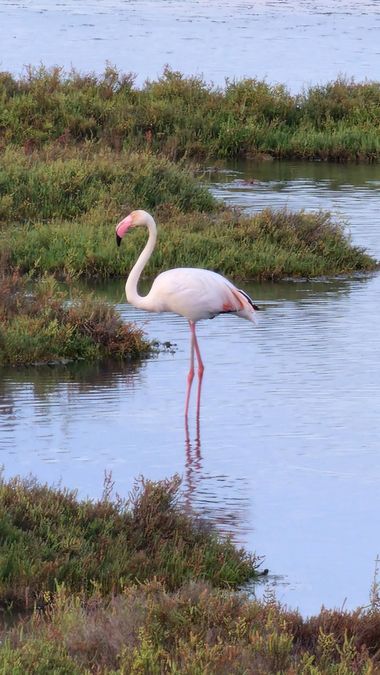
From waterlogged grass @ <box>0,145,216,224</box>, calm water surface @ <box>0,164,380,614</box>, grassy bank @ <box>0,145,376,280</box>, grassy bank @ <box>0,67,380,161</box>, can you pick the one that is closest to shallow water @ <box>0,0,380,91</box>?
grassy bank @ <box>0,67,380,161</box>

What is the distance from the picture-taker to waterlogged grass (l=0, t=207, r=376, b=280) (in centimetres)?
1675

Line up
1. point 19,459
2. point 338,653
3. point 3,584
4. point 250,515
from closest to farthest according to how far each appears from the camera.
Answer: point 338,653 < point 3,584 < point 250,515 < point 19,459

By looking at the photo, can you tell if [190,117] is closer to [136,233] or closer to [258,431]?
[136,233]

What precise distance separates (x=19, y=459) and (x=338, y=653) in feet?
13.5

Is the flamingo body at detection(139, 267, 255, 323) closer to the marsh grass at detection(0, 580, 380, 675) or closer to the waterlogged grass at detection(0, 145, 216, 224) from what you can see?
the waterlogged grass at detection(0, 145, 216, 224)

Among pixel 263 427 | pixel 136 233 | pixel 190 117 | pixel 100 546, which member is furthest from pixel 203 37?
pixel 100 546

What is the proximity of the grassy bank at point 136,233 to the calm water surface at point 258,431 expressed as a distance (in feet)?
3.85

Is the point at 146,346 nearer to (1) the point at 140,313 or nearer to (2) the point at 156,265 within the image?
(1) the point at 140,313

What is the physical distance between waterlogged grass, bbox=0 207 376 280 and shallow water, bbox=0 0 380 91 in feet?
53.3

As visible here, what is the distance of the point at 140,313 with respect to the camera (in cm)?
1538

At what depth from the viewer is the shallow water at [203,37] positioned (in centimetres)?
Result: 4891

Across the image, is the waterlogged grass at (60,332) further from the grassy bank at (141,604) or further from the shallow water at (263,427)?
the grassy bank at (141,604)

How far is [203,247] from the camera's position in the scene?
56.6ft

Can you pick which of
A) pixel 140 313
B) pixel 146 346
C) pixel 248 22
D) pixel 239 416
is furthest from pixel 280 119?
pixel 248 22
